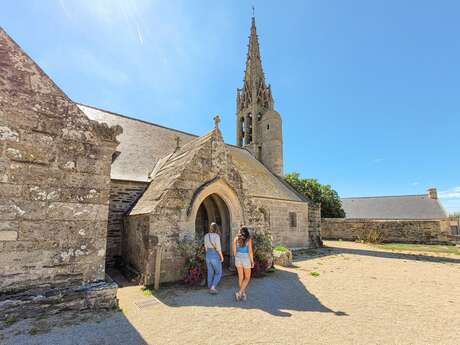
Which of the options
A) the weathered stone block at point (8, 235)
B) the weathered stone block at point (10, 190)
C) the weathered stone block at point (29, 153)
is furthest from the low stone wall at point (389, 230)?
the weathered stone block at point (10, 190)

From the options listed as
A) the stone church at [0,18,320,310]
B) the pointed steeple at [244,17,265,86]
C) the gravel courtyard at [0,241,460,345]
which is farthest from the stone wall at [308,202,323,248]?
the pointed steeple at [244,17,265,86]

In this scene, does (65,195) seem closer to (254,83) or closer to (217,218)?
(217,218)

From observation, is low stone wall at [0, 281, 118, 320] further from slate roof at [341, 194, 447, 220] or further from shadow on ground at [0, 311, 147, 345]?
slate roof at [341, 194, 447, 220]

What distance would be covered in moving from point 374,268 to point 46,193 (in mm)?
10383

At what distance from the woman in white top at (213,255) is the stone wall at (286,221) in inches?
297

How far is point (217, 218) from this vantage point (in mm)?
7836

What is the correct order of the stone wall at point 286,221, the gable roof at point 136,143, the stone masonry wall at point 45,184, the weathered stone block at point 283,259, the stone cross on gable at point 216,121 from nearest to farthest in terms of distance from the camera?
the stone masonry wall at point 45,184, the stone cross on gable at point 216,121, the weathered stone block at point 283,259, the gable roof at point 136,143, the stone wall at point 286,221

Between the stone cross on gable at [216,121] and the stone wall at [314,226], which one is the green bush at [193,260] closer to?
the stone cross on gable at [216,121]

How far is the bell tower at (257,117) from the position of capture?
22156 mm

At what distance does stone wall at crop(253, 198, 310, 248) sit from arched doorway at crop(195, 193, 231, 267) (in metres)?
5.22

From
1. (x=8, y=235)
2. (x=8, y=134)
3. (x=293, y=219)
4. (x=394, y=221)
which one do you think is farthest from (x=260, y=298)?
(x=394, y=221)

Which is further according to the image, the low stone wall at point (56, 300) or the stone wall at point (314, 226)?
the stone wall at point (314, 226)

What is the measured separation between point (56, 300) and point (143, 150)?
859cm

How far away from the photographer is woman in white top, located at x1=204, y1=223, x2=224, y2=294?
5.36 m
